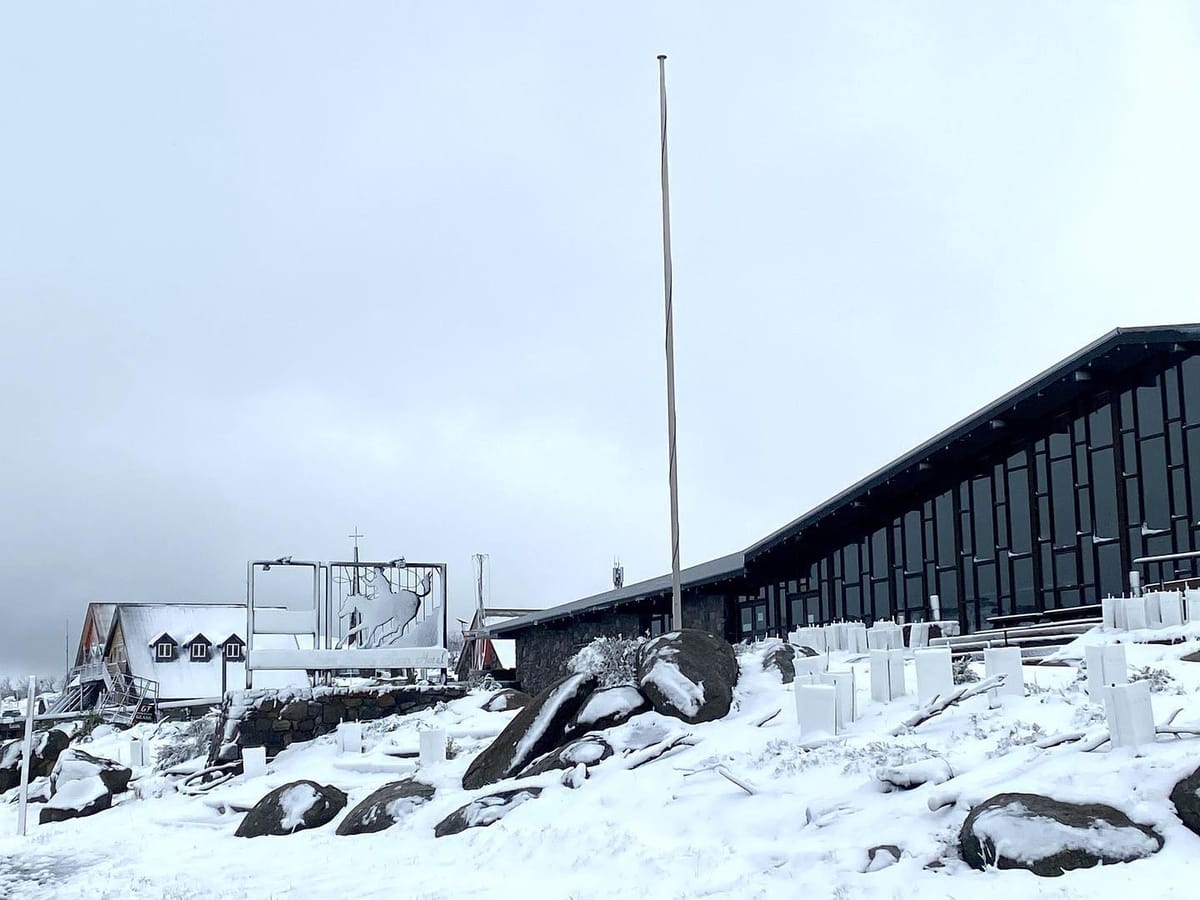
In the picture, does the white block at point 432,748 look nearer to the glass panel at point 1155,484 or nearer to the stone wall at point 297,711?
the stone wall at point 297,711

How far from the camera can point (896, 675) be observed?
12.8 meters

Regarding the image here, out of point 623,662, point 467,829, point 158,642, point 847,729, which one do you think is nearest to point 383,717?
point 623,662

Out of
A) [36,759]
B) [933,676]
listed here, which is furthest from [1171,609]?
[36,759]

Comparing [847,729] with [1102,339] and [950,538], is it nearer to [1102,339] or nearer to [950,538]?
[1102,339]

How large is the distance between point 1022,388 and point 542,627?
20808mm

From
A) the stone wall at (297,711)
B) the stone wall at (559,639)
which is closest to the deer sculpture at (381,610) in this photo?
the stone wall at (297,711)

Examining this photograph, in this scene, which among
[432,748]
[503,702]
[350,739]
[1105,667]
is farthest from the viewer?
[503,702]

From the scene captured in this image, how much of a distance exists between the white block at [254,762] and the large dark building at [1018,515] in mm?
14100

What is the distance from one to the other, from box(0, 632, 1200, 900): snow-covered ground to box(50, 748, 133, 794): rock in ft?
11.0

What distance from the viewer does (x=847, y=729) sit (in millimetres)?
11953

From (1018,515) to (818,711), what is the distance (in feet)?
48.6

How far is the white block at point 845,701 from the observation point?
39.5 ft

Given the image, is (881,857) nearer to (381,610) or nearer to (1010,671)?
(1010,671)

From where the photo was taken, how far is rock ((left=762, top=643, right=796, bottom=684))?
49.9 ft
